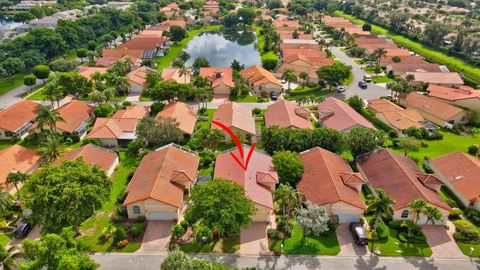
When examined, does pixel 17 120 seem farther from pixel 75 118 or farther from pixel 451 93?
pixel 451 93

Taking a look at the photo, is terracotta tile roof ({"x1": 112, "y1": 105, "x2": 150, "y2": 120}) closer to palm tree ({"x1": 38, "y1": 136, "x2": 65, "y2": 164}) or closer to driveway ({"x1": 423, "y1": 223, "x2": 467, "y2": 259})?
palm tree ({"x1": 38, "y1": 136, "x2": 65, "y2": 164})

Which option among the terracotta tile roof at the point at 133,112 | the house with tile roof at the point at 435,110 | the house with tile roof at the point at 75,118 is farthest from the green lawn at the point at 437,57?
the house with tile roof at the point at 75,118

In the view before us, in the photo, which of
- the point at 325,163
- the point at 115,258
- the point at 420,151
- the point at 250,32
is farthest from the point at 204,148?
the point at 250,32

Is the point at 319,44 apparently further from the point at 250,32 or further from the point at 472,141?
the point at 472,141

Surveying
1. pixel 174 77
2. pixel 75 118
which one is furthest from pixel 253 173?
pixel 174 77

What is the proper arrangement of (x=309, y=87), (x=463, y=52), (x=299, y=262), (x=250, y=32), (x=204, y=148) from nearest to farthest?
1. (x=299, y=262)
2. (x=204, y=148)
3. (x=309, y=87)
4. (x=463, y=52)
5. (x=250, y=32)

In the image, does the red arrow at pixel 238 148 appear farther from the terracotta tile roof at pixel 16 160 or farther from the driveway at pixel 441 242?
the terracotta tile roof at pixel 16 160
